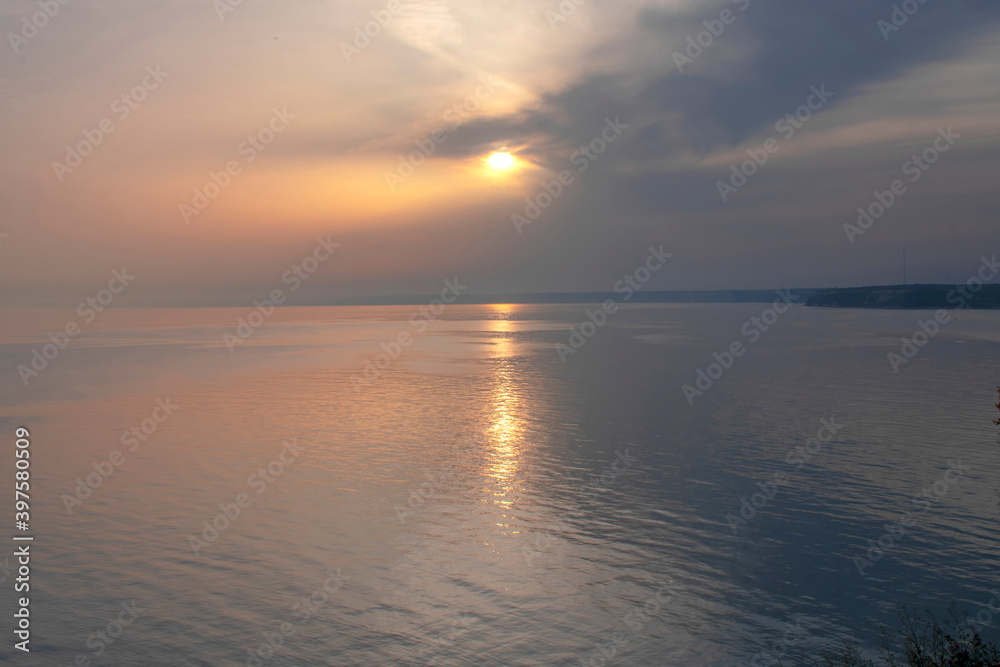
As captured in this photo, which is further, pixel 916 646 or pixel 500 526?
pixel 500 526

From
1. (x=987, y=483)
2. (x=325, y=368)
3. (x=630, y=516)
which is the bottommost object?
(x=630, y=516)

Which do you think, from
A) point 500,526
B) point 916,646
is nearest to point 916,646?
point 916,646

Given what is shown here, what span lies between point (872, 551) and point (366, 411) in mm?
19728

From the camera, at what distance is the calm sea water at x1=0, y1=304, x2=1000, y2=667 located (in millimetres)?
9508

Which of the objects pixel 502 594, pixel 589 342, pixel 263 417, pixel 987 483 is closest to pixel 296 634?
pixel 502 594

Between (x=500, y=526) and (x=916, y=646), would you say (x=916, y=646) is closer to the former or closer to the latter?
(x=916, y=646)

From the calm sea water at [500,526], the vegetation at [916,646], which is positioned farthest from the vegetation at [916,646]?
the calm sea water at [500,526]

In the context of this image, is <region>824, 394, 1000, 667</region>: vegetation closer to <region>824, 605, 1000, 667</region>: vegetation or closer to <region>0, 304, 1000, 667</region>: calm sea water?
<region>824, 605, 1000, 667</region>: vegetation

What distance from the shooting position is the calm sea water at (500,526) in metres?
9.51

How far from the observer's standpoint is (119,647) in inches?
360

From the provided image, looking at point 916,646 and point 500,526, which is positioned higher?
point 500,526

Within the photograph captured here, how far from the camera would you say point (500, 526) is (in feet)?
44.9

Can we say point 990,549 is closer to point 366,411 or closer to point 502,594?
point 502,594

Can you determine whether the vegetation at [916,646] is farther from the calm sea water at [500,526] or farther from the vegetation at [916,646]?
the calm sea water at [500,526]
